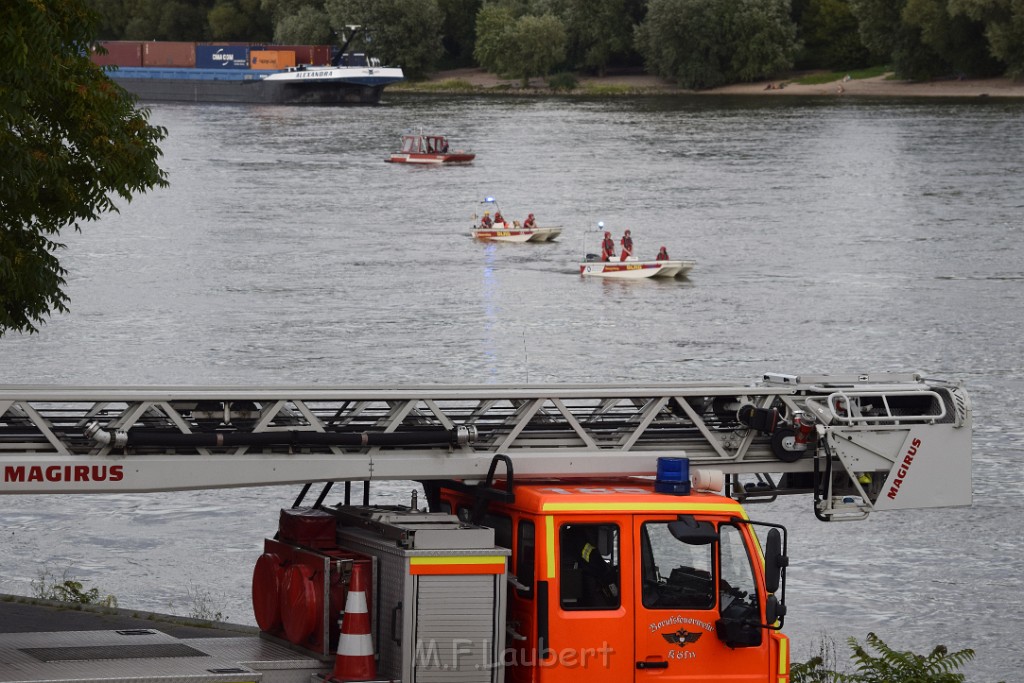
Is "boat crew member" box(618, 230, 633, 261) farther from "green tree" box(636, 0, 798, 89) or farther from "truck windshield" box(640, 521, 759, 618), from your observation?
"green tree" box(636, 0, 798, 89)

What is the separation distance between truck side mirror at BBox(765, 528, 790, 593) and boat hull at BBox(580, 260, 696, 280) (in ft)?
148

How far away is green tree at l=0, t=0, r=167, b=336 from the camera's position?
14.2m

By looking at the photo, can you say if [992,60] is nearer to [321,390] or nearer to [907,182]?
[907,182]

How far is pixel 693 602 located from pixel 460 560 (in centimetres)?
143

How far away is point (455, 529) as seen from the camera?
962 cm

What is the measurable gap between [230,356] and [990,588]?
72.9 feet

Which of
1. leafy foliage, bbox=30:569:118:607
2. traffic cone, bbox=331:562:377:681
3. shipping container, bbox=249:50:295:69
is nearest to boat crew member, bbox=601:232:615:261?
leafy foliage, bbox=30:569:118:607

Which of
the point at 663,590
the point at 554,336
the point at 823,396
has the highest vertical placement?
the point at 823,396

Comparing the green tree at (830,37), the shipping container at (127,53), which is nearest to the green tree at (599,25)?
the green tree at (830,37)

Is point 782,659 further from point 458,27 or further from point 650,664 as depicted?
point 458,27

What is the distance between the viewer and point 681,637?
9867 mm

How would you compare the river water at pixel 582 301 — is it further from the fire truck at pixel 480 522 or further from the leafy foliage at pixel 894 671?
the fire truck at pixel 480 522

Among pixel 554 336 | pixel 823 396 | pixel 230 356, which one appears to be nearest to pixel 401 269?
pixel 554 336

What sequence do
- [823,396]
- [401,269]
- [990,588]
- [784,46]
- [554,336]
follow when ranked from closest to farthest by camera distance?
[823,396] < [990,588] < [554,336] < [401,269] < [784,46]
